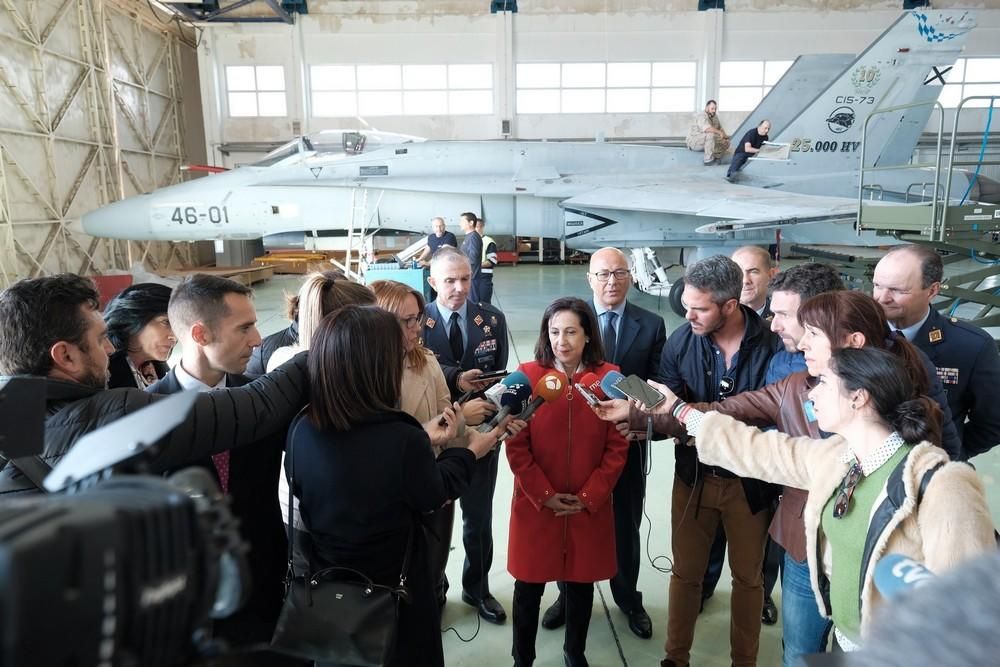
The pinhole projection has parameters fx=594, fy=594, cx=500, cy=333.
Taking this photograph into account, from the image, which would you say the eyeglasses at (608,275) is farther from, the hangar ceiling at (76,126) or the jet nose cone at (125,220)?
the hangar ceiling at (76,126)

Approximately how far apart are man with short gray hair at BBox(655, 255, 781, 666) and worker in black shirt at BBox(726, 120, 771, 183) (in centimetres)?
861

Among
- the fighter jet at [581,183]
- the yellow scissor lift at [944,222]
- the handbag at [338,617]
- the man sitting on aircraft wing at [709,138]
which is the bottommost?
the handbag at [338,617]

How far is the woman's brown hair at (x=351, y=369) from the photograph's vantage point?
173 centimetres

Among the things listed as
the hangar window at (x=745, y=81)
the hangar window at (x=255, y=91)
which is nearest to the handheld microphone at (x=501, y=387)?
the hangar window at (x=255, y=91)

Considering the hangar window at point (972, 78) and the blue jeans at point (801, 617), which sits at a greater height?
the hangar window at point (972, 78)

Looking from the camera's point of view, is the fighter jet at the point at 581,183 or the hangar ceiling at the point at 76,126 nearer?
the fighter jet at the point at 581,183

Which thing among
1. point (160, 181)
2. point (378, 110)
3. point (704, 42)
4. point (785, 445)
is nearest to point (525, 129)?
point (378, 110)

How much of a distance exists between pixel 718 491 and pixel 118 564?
8.19ft

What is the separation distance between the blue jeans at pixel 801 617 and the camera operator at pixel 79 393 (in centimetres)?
185

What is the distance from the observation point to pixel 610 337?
338 cm

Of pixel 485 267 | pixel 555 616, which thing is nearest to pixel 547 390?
pixel 555 616

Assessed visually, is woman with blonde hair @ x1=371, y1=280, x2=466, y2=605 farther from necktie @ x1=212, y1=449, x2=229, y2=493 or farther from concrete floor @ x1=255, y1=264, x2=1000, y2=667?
necktie @ x1=212, y1=449, x2=229, y2=493

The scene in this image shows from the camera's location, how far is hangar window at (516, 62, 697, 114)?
18.8 metres

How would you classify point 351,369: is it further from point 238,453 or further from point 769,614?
point 769,614
